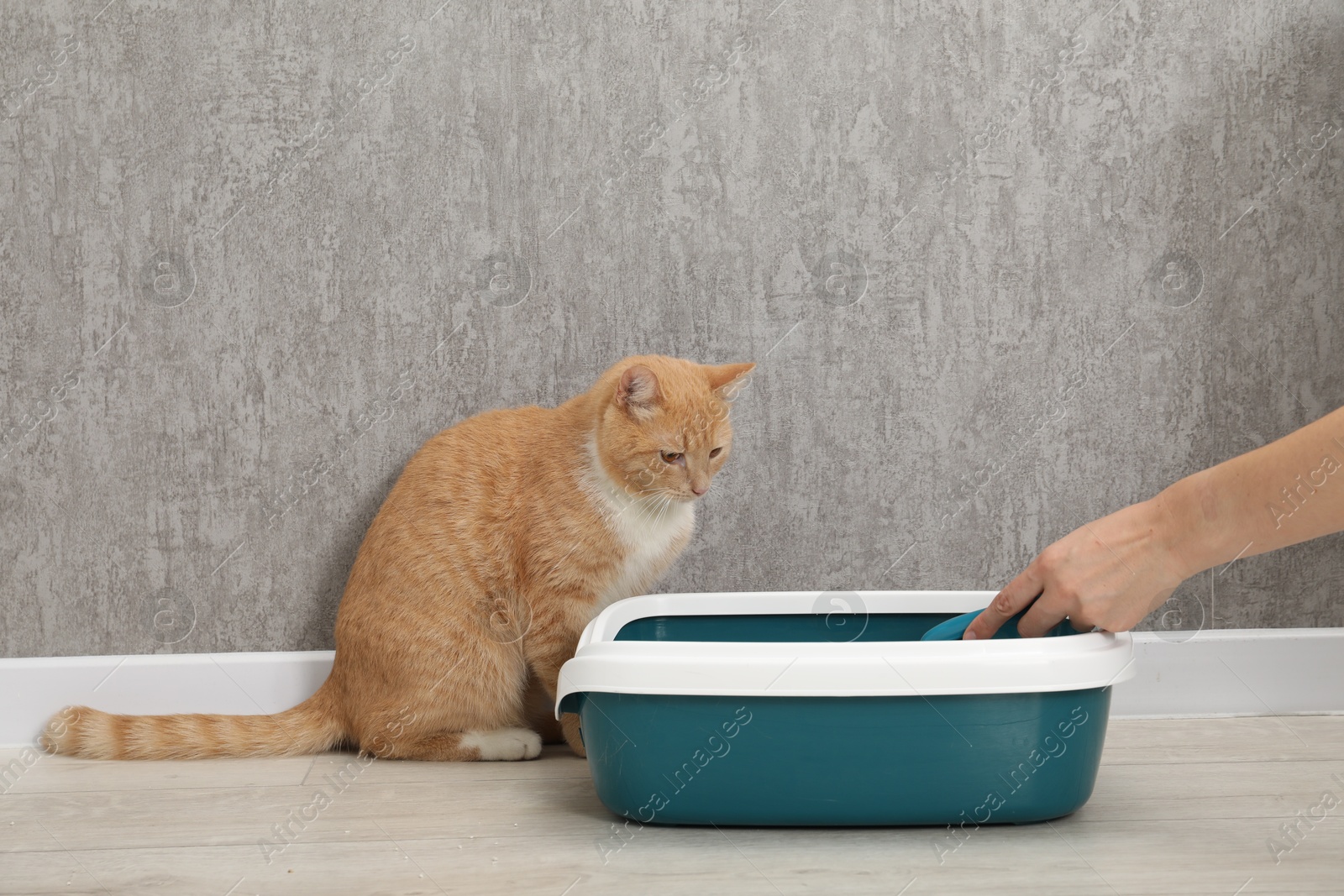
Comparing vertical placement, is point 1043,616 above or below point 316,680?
above

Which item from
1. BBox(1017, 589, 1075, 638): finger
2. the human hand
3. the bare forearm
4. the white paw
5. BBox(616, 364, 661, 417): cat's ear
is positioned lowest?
the white paw

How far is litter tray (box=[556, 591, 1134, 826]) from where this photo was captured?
1116mm

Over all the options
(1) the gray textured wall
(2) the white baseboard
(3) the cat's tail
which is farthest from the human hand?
(3) the cat's tail

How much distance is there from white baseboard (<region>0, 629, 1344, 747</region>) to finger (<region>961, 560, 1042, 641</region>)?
0.68 meters

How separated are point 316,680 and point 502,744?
440mm

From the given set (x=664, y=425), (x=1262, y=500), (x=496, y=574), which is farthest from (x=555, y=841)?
(x=1262, y=500)

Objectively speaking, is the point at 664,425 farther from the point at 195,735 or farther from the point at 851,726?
the point at 195,735

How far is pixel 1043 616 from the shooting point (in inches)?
45.8

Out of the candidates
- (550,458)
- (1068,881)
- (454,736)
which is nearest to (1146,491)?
(1068,881)

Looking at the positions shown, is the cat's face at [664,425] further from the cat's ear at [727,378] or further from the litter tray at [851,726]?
the litter tray at [851,726]

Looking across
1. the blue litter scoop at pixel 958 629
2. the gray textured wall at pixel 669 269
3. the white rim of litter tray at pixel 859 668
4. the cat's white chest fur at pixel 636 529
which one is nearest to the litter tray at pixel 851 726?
the white rim of litter tray at pixel 859 668

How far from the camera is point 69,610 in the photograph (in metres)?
1.68

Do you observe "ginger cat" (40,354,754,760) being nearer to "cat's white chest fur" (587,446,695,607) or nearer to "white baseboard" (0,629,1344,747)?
"cat's white chest fur" (587,446,695,607)

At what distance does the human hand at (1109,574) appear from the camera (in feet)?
3.52
